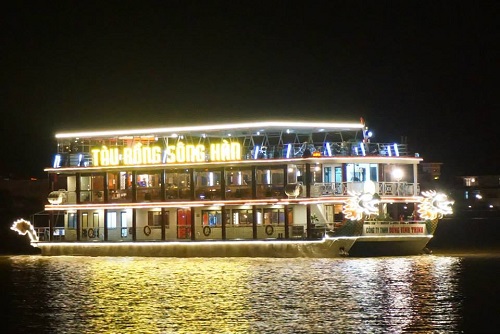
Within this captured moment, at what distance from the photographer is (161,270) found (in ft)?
169

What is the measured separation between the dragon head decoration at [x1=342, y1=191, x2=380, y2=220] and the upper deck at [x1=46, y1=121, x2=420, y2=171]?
2.78m

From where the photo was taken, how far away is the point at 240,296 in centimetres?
3822

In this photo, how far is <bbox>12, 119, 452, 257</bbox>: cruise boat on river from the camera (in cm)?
5603

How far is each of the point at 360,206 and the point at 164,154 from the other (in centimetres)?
1343

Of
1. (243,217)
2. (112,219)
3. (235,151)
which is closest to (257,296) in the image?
(235,151)

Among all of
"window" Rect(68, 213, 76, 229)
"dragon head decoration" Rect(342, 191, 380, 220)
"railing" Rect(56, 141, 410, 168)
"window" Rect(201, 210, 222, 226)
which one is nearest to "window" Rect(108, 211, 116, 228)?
"window" Rect(68, 213, 76, 229)

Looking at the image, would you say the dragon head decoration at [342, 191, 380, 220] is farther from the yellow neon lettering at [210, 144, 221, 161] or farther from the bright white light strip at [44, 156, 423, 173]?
the yellow neon lettering at [210, 144, 221, 161]

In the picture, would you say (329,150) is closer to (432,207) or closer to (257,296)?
(432,207)

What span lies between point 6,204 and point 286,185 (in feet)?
218

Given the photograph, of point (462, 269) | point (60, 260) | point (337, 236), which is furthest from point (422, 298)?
point (60, 260)

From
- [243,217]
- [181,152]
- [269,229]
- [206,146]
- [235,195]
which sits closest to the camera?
[269,229]

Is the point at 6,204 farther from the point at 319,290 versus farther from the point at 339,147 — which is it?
the point at 319,290

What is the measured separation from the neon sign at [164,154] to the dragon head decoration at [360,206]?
302 inches

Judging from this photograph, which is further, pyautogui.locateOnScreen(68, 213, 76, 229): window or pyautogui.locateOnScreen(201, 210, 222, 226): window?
pyautogui.locateOnScreen(68, 213, 76, 229): window
